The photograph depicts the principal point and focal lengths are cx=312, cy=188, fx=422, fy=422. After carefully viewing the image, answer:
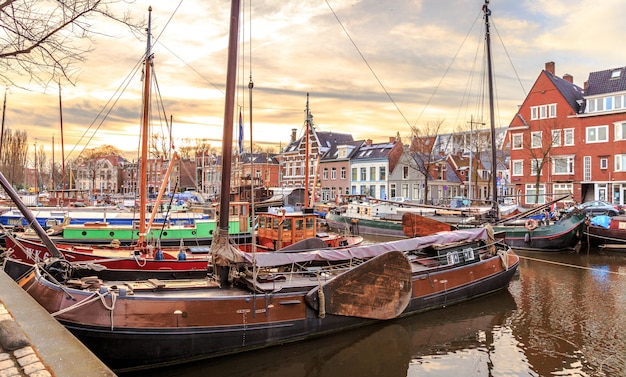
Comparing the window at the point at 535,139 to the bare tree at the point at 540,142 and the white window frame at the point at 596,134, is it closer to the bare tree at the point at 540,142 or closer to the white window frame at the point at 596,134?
the bare tree at the point at 540,142

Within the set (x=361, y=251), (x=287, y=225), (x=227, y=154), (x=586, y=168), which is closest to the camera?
(x=227, y=154)

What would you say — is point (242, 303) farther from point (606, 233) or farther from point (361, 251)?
point (606, 233)

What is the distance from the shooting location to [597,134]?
40.8 meters

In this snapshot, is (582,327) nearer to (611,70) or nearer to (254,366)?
(254,366)

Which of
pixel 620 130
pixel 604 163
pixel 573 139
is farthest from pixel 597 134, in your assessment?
pixel 604 163

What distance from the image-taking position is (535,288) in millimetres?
16859

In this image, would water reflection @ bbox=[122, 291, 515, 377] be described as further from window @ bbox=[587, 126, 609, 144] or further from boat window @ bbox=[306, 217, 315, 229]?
window @ bbox=[587, 126, 609, 144]

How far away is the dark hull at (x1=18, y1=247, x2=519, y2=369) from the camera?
8.37 meters

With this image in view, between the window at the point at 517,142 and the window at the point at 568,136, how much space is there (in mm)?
4089

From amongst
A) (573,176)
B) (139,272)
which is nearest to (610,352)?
(139,272)

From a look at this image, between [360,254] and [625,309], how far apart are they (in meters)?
9.12

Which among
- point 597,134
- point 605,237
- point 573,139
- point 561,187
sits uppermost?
point 597,134

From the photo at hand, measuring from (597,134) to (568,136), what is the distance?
249cm

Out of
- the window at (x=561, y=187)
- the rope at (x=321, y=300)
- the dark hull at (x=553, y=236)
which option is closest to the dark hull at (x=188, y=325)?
the rope at (x=321, y=300)
